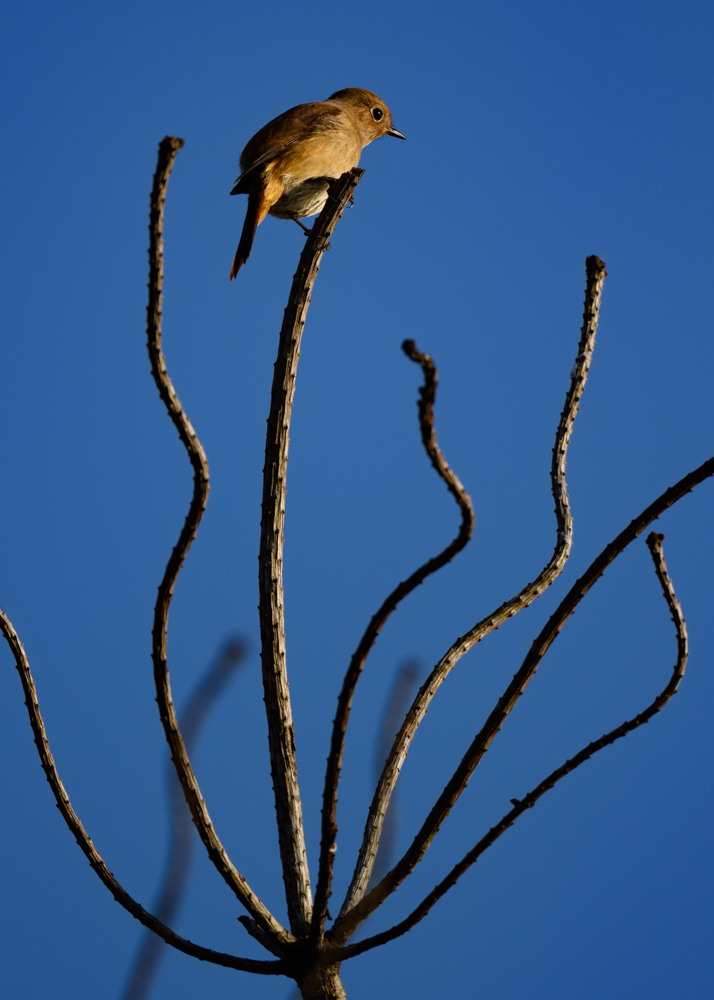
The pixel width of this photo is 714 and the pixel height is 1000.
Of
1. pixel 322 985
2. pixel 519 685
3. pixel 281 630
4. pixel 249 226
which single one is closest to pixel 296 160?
pixel 249 226

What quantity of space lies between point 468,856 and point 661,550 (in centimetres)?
88

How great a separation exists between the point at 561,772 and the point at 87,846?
1.02 meters

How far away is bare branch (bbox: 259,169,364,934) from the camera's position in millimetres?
1944

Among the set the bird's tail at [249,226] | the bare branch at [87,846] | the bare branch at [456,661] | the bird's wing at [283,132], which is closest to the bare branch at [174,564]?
the bare branch at [87,846]

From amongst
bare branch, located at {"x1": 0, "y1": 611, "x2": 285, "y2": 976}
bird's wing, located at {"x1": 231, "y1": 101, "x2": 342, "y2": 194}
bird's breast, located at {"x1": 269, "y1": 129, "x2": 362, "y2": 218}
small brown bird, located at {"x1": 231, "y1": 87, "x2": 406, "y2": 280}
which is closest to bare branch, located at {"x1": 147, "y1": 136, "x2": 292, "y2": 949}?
bare branch, located at {"x1": 0, "y1": 611, "x2": 285, "y2": 976}

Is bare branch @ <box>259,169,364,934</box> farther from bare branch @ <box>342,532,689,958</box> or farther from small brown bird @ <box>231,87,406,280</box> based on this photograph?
small brown bird @ <box>231,87,406,280</box>

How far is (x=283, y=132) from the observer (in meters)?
4.49

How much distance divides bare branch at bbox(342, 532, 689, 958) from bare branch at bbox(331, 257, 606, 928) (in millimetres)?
61

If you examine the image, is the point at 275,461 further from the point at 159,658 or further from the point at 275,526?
the point at 159,658

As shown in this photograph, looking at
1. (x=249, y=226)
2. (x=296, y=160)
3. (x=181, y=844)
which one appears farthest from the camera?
(x=296, y=160)

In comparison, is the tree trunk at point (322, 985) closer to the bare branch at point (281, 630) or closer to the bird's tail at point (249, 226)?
the bare branch at point (281, 630)

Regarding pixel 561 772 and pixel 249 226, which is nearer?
pixel 561 772

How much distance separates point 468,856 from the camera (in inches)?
66.4

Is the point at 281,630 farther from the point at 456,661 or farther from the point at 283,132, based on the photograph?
the point at 283,132
